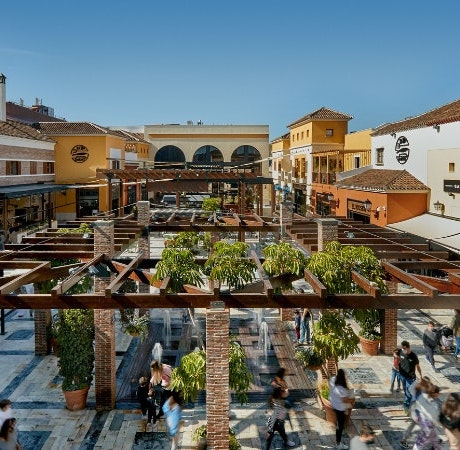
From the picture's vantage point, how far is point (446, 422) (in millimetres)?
8312

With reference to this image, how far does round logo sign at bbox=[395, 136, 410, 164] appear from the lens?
27219mm

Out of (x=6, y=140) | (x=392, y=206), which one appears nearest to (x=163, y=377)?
(x=392, y=206)

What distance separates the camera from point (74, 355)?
39.2ft

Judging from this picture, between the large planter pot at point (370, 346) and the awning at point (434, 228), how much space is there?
430 centimetres

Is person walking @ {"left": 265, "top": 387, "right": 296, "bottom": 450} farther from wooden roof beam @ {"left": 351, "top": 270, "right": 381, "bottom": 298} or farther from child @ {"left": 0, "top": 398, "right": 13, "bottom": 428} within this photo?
child @ {"left": 0, "top": 398, "right": 13, "bottom": 428}

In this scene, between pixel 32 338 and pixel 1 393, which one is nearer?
pixel 1 393

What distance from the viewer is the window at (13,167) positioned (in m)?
34.1

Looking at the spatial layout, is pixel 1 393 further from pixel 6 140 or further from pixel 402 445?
pixel 6 140

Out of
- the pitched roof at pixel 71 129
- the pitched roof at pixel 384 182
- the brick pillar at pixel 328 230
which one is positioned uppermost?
the pitched roof at pixel 71 129

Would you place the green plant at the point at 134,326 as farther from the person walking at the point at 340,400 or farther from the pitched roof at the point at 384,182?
the pitched roof at the point at 384,182

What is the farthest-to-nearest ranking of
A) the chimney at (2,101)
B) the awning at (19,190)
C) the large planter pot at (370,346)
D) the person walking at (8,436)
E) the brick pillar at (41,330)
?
the chimney at (2,101) → the awning at (19,190) → the large planter pot at (370,346) → the brick pillar at (41,330) → the person walking at (8,436)

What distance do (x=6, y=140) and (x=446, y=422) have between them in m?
32.2

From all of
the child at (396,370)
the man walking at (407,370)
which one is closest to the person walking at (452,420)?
the man walking at (407,370)

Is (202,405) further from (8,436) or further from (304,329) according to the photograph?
(304,329)
